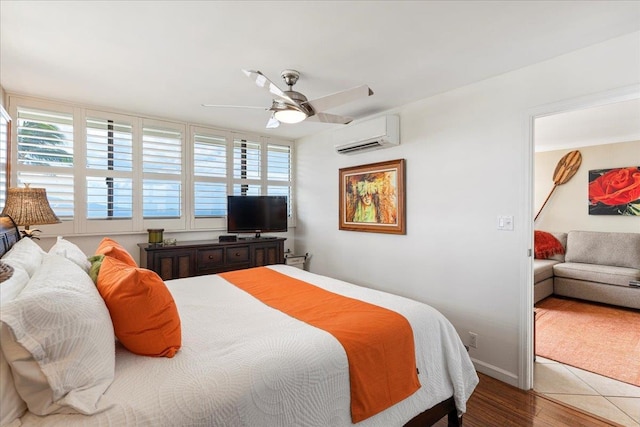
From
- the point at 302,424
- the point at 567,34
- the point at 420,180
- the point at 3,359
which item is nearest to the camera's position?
the point at 3,359

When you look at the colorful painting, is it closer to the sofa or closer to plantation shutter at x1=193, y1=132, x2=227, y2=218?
the sofa

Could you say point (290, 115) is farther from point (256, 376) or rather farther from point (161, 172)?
point (161, 172)

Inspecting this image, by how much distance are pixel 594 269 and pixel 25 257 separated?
604 centimetres

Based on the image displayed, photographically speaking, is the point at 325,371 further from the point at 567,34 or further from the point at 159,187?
the point at 159,187

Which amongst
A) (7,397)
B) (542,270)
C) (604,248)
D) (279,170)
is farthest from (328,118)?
Result: (604,248)

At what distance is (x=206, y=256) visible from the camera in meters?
3.71

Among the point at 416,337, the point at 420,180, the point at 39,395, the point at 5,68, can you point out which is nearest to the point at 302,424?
the point at 416,337

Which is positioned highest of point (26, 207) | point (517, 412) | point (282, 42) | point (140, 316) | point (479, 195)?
point (282, 42)

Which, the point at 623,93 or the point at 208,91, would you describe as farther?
the point at 208,91

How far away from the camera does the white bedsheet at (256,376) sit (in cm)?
104

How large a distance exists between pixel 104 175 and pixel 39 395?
3.20 meters

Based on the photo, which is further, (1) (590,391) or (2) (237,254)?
(2) (237,254)

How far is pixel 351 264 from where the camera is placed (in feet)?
13.2

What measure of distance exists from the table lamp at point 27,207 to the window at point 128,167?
671mm
